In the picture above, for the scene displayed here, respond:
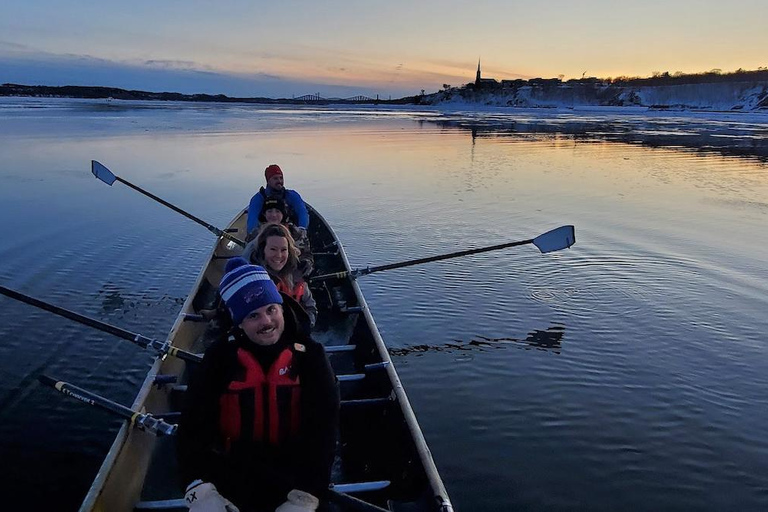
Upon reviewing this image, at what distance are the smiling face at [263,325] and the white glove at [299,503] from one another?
867mm

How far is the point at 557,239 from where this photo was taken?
8727 mm

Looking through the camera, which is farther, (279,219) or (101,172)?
(101,172)

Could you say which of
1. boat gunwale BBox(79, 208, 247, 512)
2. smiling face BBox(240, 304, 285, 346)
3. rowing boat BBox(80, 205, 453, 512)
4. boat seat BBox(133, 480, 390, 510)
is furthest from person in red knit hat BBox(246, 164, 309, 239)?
smiling face BBox(240, 304, 285, 346)

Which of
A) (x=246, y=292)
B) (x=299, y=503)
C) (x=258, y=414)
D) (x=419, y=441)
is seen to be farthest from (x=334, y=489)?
(x=246, y=292)

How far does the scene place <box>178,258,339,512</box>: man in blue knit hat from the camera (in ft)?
10.0

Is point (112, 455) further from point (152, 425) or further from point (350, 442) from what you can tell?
point (350, 442)

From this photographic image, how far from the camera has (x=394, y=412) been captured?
445cm

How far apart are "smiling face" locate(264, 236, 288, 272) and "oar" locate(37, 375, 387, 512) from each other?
1.65m

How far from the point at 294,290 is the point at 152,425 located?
1.90 meters

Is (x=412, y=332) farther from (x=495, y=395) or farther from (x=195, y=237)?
(x=195, y=237)

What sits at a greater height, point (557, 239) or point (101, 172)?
point (101, 172)

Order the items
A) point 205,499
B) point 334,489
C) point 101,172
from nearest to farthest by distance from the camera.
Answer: point 205,499
point 334,489
point 101,172

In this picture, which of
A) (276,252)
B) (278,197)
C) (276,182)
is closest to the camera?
(276,252)

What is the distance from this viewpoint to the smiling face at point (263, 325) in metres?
3.07
